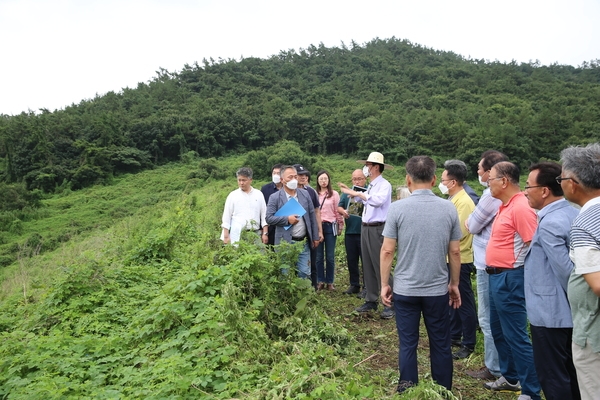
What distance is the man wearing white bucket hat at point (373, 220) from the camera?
16.3ft

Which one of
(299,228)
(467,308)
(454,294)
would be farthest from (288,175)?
(454,294)

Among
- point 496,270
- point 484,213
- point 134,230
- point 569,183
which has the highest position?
point 569,183

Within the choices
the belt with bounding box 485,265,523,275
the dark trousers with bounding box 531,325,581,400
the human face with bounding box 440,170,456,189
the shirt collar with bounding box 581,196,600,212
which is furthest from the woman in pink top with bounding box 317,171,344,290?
the shirt collar with bounding box 581,196,600,212

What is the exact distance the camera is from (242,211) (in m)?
5.61

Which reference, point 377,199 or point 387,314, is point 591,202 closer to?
point 377,199

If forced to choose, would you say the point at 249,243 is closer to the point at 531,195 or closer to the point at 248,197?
the point at 248,197

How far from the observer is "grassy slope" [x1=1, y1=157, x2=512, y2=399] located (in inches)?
153

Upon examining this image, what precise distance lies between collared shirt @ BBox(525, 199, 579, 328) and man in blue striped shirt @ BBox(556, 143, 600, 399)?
26 cm

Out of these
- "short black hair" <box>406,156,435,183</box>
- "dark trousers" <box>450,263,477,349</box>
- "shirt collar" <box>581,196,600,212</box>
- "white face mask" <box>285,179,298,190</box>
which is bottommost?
"dark trousers" <box>450,263,477,349</box>

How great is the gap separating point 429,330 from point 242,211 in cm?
313

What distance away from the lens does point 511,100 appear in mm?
53000

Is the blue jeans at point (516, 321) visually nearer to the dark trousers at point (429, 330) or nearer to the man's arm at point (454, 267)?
the man's arm at point (454, 267)

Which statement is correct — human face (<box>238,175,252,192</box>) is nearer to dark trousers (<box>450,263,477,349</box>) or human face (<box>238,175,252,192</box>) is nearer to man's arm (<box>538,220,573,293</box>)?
dark trousers (<box>450,263,477,349</box>)

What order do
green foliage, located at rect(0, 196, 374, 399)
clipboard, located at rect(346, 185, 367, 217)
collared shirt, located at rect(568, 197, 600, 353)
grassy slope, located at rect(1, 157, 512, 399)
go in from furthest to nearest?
1. clipboard, located at rect(346, 185, 367, 217)
2. grassy slope, located at rect(1, 157, 512, 399)
3. green foliage, located at rect(0, 196, 374, 399)
4. collared shirt, located at rect(568, 197, 600, 353)
